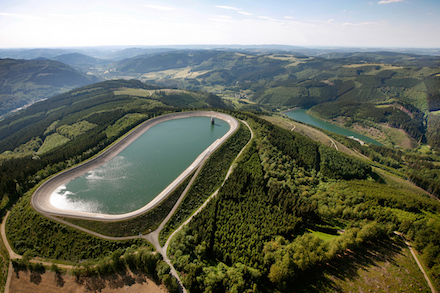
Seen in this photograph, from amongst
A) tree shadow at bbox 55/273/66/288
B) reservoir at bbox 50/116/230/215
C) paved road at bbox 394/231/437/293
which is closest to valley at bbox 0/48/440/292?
tree shadow at bbox 55/273/66/288

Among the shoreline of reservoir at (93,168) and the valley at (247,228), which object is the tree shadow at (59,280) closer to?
the valley at (247,228)

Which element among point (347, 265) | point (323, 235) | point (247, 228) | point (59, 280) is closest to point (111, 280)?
point (59, 280)

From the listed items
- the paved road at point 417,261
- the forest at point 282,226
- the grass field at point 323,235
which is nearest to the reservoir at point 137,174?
the forest at point 282,226

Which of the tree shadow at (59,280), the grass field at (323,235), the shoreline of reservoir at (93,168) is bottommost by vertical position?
the tree shadow at (59,280)

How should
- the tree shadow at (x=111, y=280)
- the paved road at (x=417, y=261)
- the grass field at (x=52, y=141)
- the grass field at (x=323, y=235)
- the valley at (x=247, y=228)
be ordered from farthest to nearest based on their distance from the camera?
1. the grass field at (x=52, y=141)
2. the grass field at (x=323, y=235)
3. the tree shadow at (x=111, y=280)
4. the valley at (x=247, y=228)
5. the paved road at (x=417, y=261)

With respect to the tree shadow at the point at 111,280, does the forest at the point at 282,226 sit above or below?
above

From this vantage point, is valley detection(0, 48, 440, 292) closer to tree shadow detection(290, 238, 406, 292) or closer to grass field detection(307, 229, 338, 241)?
tree shadow detection(290, 238, 406, 292)

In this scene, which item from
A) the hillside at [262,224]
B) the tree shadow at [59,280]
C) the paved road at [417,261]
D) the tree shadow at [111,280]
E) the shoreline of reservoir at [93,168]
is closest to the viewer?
the paved road at [417,261]
